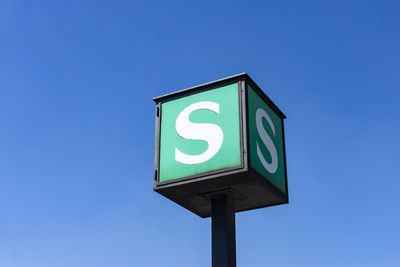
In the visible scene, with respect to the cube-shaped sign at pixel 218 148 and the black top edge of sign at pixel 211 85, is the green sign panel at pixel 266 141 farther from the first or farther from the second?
the black top edge of sign at pixel 211 85

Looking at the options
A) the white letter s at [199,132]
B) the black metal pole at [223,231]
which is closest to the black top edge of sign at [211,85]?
the white letter s at [199,132]

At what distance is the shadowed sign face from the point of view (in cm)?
923

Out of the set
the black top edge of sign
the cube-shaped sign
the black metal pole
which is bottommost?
the black metal pole

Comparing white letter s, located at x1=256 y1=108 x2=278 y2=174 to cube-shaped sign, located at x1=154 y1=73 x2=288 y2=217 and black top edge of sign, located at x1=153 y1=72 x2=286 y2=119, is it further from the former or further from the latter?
black top edge of sign, located at x1=153 y1=72 x2=286 y2=119

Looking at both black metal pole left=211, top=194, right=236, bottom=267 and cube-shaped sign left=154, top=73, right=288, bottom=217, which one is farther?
cube-shaped sign left=154, top=73, right=288, bottom=217

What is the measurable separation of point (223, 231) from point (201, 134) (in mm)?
1795

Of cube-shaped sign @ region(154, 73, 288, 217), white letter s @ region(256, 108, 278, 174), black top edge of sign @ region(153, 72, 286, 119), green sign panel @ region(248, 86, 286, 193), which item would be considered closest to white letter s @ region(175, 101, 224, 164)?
cube-shaped sign @ region(154, 73, 288, 217)

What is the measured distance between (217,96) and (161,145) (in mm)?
1424

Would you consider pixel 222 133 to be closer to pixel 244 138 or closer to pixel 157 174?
pixel 244 138

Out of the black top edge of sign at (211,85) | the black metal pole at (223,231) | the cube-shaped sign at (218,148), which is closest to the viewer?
the black metal pole at (223,231)

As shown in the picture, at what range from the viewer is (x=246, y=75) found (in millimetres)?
9703

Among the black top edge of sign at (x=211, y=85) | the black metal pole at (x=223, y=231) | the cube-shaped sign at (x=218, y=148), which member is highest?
the black top edge of sign at (x=211, y=85)

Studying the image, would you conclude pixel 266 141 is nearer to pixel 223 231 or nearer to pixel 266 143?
pixel 266 143

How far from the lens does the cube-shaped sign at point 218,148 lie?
9.16m
